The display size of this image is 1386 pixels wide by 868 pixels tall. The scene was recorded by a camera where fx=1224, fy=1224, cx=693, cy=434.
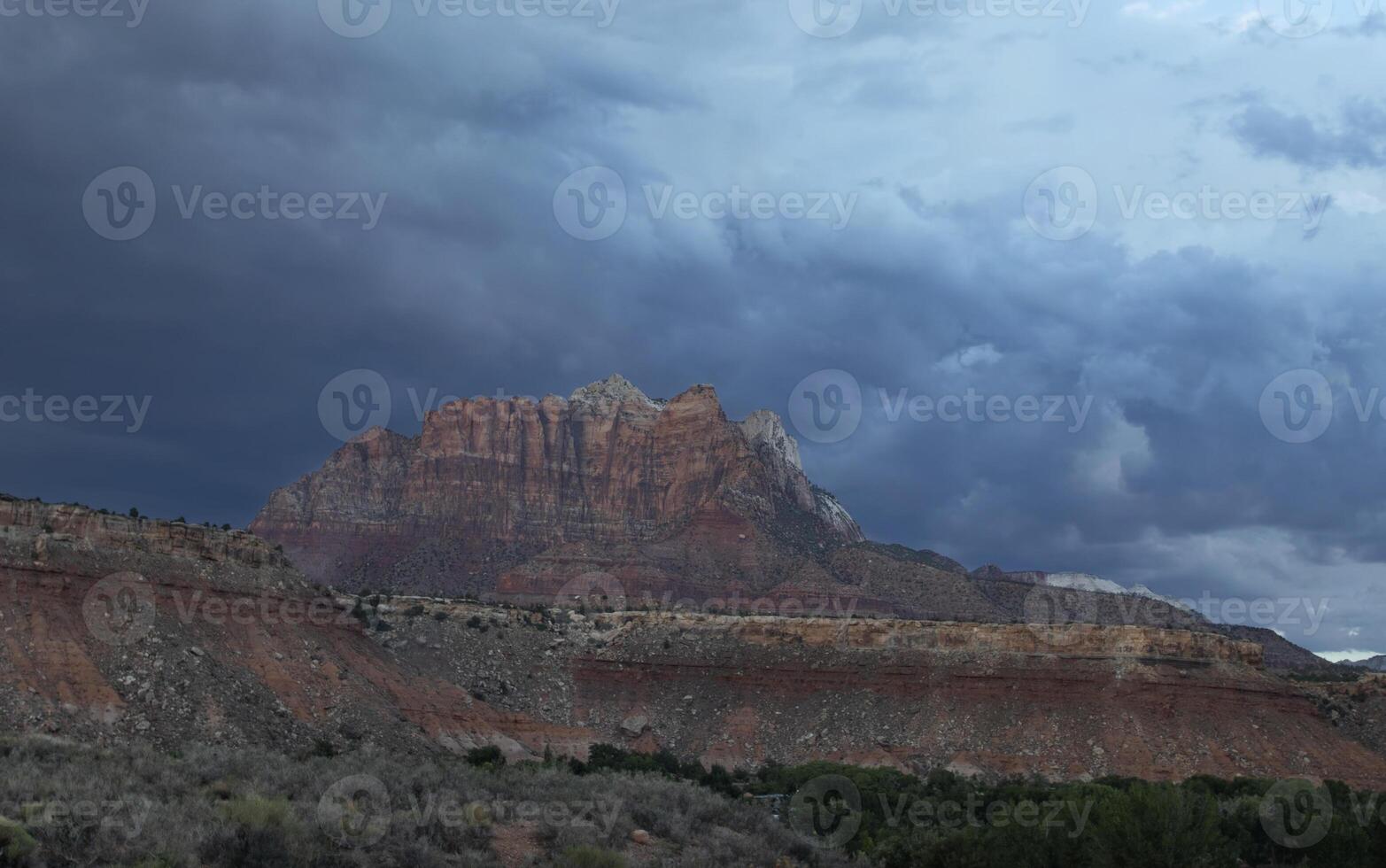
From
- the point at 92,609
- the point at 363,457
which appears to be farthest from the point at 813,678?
the point at 363,457

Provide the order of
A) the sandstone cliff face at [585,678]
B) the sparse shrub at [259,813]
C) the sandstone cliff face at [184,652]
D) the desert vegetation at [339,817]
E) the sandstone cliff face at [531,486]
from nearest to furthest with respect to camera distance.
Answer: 1. the desert vegetation at [339,817]
2. the sparse shrub at [259,813]
3. the sandstone cliff face at [184,652]
4. the sandstone cliff face at [585,678]
5. the sandstone cliff face at [531,486]

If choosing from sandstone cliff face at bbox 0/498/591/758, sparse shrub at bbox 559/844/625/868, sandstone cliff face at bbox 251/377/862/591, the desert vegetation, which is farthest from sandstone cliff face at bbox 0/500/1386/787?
sandstone cliff face at bbox 251/377/862/591

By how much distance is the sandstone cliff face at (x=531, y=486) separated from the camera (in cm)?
15425

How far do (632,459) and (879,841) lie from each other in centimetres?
14323

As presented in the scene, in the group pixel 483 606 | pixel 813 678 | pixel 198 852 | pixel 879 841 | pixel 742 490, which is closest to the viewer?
pixel 198 852

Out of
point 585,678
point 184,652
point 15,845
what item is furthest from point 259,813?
point 585,678

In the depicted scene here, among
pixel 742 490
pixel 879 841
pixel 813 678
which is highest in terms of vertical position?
pixel 742 490

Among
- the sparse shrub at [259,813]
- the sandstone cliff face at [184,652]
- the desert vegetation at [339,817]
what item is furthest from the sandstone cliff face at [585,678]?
the sparse shrub at [259,813]

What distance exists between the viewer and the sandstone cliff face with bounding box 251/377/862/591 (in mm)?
154250

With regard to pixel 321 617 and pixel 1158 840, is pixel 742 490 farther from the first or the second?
pixel 1158 840

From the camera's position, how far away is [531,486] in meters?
172

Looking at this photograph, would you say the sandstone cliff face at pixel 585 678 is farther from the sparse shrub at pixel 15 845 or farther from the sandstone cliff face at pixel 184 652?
the sparse shrub at pixel 15 845

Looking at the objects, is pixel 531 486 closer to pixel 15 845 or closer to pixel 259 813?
pixel 259 813

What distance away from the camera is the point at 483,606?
84.9 meters
